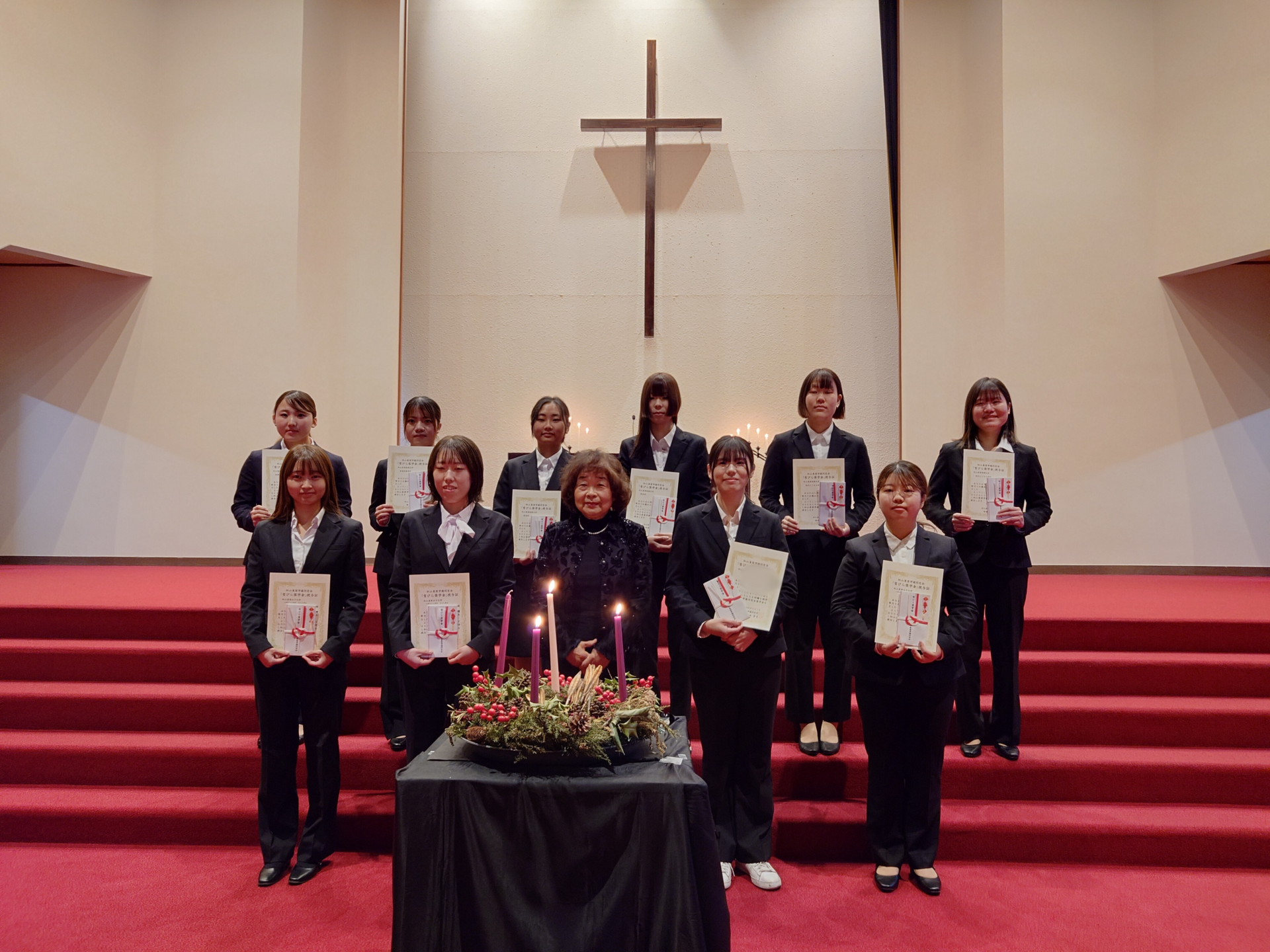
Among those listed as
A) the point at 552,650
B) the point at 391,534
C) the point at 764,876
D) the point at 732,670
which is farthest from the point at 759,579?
the point at 391,534

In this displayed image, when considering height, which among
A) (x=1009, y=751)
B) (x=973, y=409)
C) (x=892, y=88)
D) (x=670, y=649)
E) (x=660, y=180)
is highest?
(x=892, y=88)

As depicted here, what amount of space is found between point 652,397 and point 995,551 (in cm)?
166

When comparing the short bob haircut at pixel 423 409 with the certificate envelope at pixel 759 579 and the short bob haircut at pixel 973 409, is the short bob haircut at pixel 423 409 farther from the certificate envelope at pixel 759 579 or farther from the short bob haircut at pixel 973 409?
the short bob haircut at pixel 973 409

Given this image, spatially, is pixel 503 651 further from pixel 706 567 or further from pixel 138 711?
pixel 138 711

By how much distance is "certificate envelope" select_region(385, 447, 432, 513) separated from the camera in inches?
150

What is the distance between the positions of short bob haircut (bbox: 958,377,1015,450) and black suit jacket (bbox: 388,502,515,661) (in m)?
2.10

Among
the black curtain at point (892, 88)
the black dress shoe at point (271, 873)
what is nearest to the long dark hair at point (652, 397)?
the black dress shoe at point (271, 873)

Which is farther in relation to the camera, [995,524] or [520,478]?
[520,478]

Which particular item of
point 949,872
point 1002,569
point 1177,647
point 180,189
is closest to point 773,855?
point 949,872

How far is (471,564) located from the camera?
3.08 metres

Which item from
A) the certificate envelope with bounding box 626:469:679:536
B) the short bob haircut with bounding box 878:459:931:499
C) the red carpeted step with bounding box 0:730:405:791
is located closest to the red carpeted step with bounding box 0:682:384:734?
the red carpeted step with bounding box 0:730:405:791

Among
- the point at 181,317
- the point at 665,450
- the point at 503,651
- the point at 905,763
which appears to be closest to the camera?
the point at 503,651

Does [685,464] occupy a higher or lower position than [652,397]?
lower

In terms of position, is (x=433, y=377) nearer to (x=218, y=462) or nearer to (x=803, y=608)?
(x=218, y=462)
